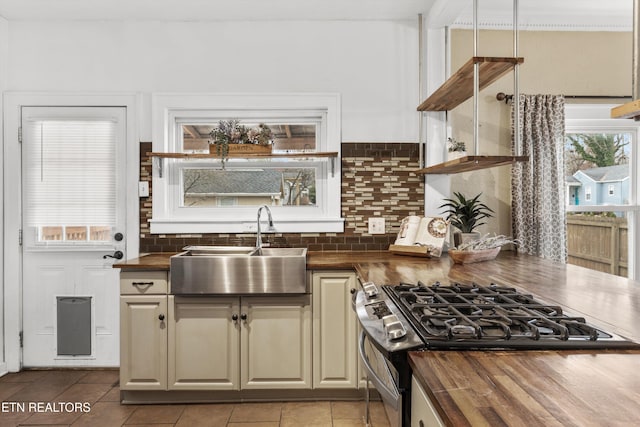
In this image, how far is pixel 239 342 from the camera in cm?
258

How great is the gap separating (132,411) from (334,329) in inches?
50.1

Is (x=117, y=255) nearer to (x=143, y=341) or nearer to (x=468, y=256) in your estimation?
(x=143, y=341)

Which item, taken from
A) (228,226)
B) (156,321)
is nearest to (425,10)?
(228,226)

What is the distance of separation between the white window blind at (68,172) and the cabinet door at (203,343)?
108 cm

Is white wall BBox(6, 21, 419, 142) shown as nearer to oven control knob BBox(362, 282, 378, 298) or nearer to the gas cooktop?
oven control knob BBox(362, 282, 378, 298)

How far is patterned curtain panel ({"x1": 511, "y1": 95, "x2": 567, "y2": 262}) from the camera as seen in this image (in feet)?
10.0

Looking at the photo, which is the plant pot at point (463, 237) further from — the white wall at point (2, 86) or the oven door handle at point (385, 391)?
the white wall at point (2, 86)

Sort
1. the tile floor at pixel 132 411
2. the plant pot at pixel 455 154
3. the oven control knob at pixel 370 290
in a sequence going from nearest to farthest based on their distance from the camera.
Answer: the oven control knob at pixel 370 290 < the tile floor at pixel 132 411 < the plant pot at pixel 455 154

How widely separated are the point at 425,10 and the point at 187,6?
1633 mm

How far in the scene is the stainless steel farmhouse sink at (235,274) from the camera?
2.48 metres

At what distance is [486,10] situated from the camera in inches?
122

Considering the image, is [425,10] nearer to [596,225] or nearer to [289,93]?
[289,93]

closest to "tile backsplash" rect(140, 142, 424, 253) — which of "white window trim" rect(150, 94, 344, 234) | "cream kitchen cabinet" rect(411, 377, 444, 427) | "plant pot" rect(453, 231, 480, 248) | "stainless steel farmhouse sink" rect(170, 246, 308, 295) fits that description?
"white window trim" rect(150, 94, 344, 234)

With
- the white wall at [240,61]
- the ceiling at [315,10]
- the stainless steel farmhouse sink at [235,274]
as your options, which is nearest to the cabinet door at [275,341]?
the stainless steel farmhouse sink at [235,274]
